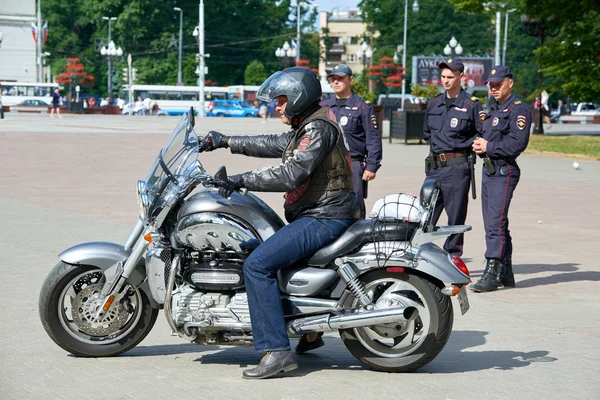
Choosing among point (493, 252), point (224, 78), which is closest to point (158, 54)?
point (224, 78)

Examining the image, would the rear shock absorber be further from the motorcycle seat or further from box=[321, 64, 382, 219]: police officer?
box=[321, 64, 382, 219]: police officer

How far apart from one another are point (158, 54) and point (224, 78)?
858 cm

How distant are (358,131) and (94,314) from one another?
3910mm

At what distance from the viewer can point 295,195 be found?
561cm

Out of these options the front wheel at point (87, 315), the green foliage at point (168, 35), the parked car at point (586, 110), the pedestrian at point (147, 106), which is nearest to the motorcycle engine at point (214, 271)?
the front wheel at point (87, 315)

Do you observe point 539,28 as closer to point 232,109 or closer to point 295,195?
point 295,195

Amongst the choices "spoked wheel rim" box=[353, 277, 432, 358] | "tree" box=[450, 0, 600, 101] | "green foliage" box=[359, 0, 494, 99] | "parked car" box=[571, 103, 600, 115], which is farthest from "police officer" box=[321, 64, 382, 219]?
"green foliage" box=[359, 0, 494, 99]

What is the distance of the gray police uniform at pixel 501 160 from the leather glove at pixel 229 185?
3.64 meters

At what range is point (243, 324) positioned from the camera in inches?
215

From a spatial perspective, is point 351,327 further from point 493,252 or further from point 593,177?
point 593,177

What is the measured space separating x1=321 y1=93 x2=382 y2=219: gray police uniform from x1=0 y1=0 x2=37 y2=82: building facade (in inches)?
3534

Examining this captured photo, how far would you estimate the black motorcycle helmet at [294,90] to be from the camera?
216 inches

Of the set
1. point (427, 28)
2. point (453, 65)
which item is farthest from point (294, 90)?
point (427, 28)

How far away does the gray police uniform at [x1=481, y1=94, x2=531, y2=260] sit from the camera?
8367 millimetres
